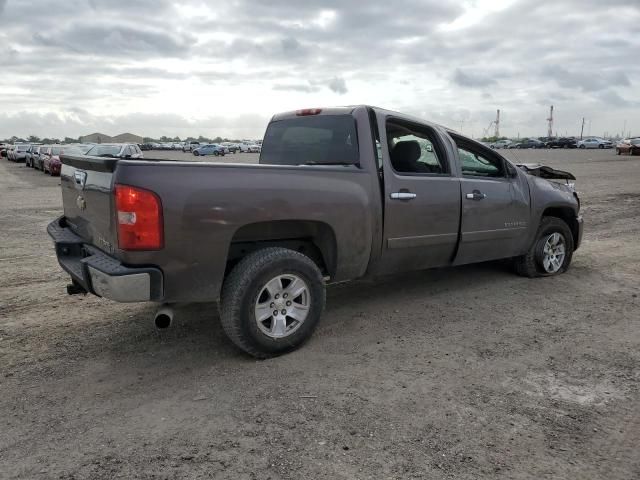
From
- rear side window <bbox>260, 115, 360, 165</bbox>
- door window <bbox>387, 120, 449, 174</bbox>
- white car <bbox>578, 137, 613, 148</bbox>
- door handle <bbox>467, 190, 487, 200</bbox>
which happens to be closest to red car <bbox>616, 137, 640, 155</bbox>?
white car <bbox>578, 137, 613, 148</bbox>

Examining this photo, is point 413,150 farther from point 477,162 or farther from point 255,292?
point 255,292

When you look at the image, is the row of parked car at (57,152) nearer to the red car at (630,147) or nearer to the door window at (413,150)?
the door window at (413,150)

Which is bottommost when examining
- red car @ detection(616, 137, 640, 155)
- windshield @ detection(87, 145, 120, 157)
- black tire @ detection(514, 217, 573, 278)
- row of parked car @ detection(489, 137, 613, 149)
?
black tire @ detection(514, 217, 573, 278)

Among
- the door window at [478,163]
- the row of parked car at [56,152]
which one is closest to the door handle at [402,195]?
the door window at [478,163]

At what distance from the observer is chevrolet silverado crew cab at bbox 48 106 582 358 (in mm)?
3418

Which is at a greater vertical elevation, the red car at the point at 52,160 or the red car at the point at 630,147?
the red car at the point at 630,147

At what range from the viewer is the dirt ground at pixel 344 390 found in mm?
2760

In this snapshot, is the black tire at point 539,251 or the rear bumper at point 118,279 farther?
the black tire at point 539,251

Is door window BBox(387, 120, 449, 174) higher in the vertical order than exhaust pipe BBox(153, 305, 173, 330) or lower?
higher

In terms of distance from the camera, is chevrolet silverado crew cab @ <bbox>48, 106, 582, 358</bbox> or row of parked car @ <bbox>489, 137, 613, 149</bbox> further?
row of parked car @ <bbox>489, 137, 613, 149</bbox>

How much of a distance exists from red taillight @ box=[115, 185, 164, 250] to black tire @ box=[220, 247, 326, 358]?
629 millimetres

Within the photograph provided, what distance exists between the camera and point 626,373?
12.4 feet

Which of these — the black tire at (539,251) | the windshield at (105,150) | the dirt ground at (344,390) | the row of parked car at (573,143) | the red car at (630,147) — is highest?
the row of parked car at (573,143)

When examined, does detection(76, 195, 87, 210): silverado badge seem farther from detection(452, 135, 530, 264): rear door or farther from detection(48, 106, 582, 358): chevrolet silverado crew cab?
detection(452, 135, 530, 264): rear door
